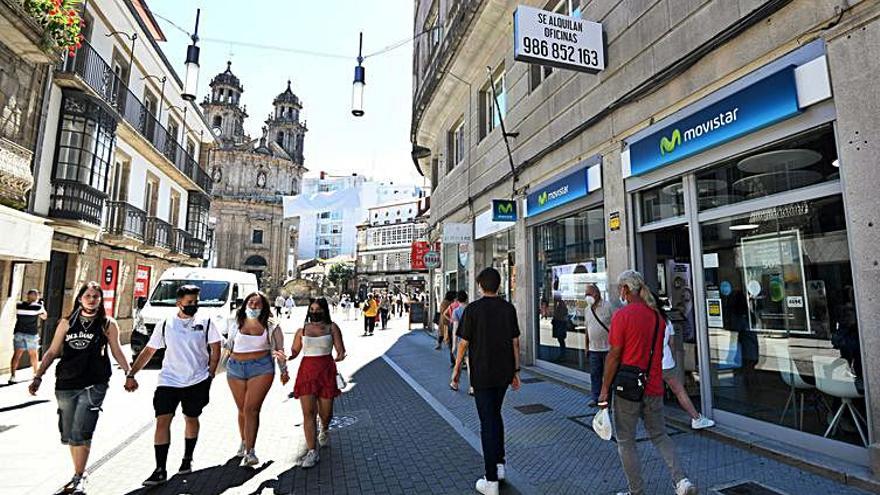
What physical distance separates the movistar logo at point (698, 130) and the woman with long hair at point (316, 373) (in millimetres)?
4794

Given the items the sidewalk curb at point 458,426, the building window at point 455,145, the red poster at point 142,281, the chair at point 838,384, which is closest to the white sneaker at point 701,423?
the chair at point 838,384

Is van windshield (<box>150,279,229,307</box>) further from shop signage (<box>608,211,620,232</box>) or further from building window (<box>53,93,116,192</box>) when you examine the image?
shop signage (<box>608,211,620,232</box>)

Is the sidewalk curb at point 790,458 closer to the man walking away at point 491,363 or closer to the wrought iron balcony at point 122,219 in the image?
the man walking away at point 491,363

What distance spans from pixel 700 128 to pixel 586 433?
3.97 meters

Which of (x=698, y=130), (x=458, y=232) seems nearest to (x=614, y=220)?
(x=698, y=130)

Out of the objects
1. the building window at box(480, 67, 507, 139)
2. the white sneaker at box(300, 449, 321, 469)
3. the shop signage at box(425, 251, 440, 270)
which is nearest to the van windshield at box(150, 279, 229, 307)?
the shop signage at box(425, 251, 440, 270)

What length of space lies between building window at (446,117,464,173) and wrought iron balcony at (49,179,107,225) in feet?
35.6

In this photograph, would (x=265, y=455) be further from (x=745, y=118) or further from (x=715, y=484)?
(x=745, y=118)

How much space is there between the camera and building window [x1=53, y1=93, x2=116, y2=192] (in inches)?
454

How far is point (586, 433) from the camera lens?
212 inches

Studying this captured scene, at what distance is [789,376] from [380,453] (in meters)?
4.68

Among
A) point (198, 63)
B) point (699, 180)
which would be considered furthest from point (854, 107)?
point (198, 63)

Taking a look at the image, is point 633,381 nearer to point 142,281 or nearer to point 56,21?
point 56,21

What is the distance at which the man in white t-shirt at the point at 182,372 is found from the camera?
13.4 feet
